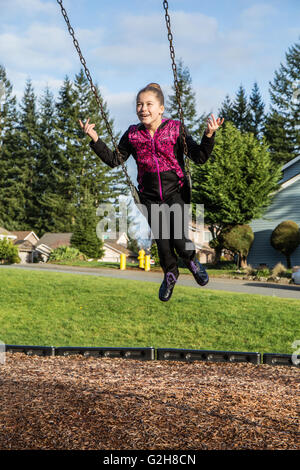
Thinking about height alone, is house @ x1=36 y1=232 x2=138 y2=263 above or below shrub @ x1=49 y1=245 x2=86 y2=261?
above

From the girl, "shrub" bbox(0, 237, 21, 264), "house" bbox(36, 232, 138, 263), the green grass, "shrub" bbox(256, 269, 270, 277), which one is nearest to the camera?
the girl

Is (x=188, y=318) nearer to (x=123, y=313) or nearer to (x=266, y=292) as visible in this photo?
(x=123, y=313)

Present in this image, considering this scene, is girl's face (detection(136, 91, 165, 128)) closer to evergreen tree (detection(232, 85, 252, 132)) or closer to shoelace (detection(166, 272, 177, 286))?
shoelace (detection(166, 272, 177, 286))

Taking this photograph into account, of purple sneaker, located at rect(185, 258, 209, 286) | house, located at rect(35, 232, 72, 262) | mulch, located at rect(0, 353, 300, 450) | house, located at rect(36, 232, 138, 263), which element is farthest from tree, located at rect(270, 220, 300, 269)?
purple sneaker, located at rect(185, 258, 209, 286)

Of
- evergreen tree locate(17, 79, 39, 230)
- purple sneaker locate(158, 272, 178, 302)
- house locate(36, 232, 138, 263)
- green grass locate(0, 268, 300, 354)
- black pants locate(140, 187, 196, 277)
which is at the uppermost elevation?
evergreen tree locate(17, 79, 39, 230)

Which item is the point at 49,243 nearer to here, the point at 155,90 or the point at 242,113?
the point at 242,113

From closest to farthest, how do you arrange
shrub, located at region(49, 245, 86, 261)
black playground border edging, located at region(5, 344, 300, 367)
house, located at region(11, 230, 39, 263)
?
black playground border edging, located at region(5, 344, 300, 367), shrub, located at region(49, 245, 86, 261), house, located at region(11, 230, 39, 263)

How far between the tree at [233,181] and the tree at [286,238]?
1.49 m

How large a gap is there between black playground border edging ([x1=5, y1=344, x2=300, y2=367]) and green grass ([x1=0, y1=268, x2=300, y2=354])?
1.84m

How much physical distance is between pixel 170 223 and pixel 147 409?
101 inches

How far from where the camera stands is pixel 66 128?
53.7 metres

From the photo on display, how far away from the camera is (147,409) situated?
5.70m

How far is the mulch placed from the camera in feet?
16.2

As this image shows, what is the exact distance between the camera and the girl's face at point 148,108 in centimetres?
394
